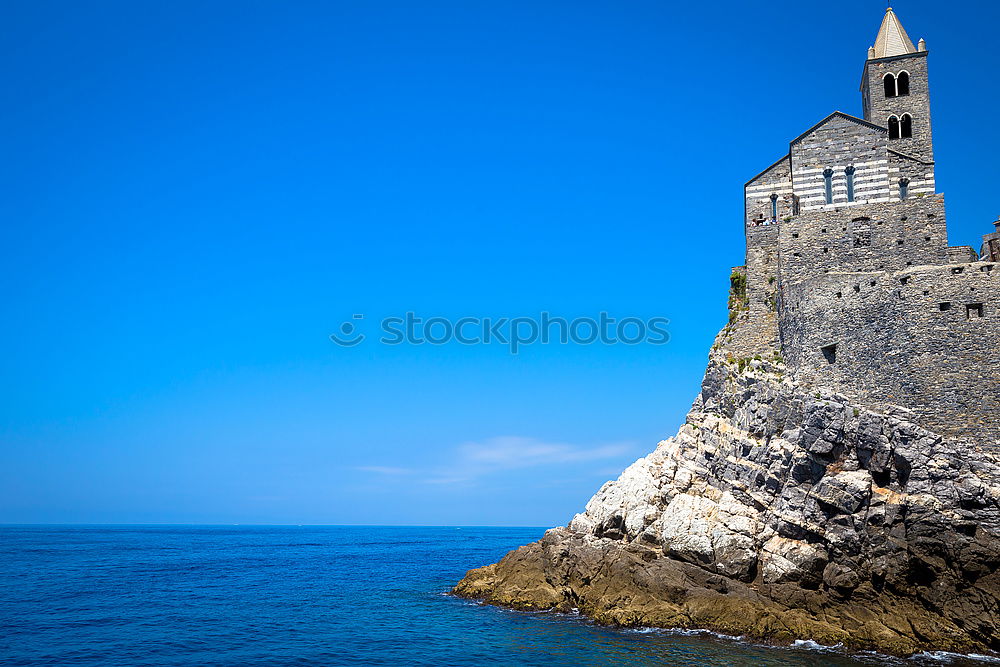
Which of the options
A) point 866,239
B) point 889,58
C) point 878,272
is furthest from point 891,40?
point 878,272

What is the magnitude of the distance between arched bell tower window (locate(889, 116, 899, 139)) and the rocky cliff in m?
16.0

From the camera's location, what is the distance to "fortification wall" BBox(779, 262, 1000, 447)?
33.1 metres

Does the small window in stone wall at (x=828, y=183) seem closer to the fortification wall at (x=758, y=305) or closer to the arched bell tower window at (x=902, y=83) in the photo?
the fortification wall at (x=758, y=305)

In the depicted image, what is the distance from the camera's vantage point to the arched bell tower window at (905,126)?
43978mm

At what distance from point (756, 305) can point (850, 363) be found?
7.87 m

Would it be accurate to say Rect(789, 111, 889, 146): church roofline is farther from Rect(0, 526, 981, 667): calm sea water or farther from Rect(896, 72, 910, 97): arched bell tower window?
Rect(0, 526, 981, 667): calm sea water

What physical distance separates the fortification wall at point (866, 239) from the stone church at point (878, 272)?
0.05m

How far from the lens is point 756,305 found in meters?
43.2

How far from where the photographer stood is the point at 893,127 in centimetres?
4438

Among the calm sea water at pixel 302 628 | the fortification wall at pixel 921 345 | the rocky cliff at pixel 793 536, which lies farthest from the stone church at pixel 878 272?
the calm sea water at pixel 302 628

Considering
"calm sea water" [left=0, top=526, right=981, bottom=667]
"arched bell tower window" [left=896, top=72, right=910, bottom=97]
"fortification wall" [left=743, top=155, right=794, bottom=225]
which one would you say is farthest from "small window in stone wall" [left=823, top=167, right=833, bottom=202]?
"calm sea water" [left=0, top=526, right=981, bottom=667]

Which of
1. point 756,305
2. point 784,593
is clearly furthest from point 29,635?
point 756,305

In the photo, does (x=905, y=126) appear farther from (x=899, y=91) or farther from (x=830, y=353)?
(x=830, y=353)

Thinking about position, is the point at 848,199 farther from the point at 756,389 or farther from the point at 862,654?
the point at 862,654
